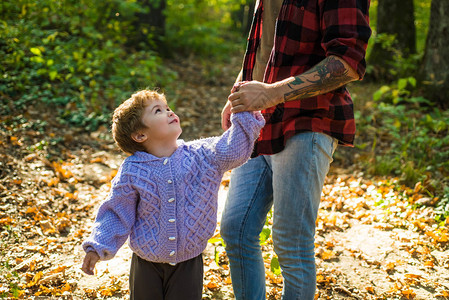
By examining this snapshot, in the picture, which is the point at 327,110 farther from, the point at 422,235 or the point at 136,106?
the point at 422,235

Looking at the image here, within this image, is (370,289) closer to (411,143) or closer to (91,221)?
(91,221)

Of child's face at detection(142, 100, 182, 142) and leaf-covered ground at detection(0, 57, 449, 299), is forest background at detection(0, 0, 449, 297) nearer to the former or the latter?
leaf-covered ground at detection(0, 57, 449, 299)

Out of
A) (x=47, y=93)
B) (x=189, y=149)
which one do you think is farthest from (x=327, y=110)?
(x=47, y=93)

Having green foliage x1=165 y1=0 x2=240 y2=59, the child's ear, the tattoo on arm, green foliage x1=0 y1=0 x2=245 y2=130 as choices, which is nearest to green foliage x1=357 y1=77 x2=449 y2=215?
the tattoo on arm

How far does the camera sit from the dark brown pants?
86.6 inches

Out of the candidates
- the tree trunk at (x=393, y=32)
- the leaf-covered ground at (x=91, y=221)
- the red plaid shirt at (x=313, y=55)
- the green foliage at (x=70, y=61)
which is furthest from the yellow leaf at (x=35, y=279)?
the tree trunk at (x=393, y=32)

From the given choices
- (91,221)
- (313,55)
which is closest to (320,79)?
(313,55)

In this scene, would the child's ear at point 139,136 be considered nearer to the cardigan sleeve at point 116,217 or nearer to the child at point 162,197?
the child at point 162,197

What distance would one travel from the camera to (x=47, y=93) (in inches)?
255

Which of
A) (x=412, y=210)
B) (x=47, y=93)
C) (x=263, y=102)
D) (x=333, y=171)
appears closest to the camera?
(x=263, y=102)

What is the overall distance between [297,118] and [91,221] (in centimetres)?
288

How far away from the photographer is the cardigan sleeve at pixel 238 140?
6.82ft

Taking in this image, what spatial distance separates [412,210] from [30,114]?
16.5 feet

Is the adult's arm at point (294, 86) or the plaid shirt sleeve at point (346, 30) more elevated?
the plaid shirt sleeve at point (346, 30)
